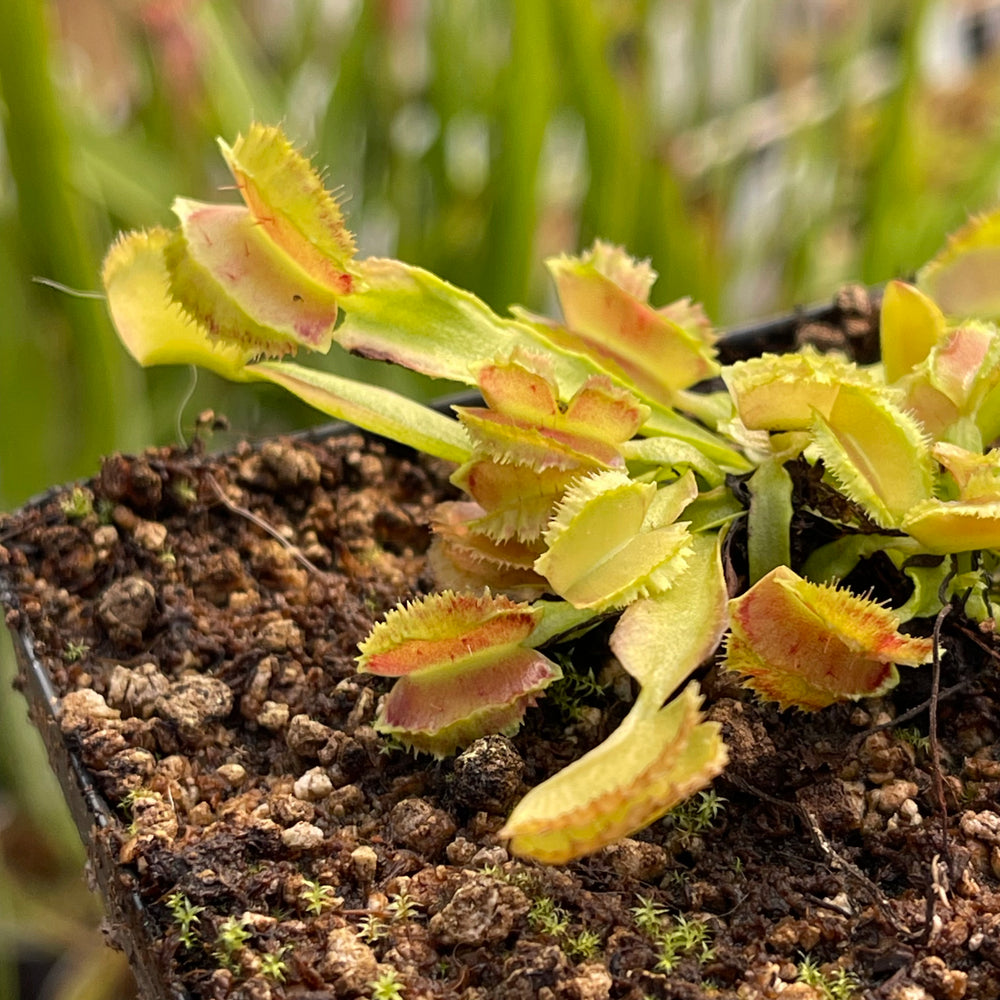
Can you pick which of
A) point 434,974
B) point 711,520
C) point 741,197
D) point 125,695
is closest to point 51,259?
point 125,695

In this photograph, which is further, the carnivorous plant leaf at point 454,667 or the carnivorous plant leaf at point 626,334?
the carnivorous plant leaf at point 626,334

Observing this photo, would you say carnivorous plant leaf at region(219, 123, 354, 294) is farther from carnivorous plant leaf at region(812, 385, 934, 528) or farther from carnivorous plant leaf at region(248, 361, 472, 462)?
carnivorous plant leaf at region(812, 385, 934, 528)

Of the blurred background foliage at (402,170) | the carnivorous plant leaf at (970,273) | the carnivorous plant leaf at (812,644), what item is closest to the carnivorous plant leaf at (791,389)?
the carnivorous plant leaf at (812,644)

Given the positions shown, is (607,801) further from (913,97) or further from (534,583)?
(913,97)

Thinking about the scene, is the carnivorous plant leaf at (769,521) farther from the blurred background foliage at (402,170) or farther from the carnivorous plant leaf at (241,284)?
the blurred background foliage at (402,170)

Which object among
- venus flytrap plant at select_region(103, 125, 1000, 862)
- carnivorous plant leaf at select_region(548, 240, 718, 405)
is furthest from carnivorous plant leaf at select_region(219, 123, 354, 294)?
carnivorous plant leaf at select_region(548, 240, 718, 405)

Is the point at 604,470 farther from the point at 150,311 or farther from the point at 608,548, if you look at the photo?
the point at 150,311

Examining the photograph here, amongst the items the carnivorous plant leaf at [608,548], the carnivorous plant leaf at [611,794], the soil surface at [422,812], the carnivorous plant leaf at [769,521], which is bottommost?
the soil surface at [422,812]

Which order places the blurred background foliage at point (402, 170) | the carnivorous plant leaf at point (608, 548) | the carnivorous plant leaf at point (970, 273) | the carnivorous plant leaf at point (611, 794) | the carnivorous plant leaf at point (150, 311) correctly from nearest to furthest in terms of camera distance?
the carnivorous plant leaf at point (611, 794) < the carnivorous plant leaf at point (608, 548) < the carnivorous plant leaf at point (150, 311) < the carnivorous plant leaf at point (970, 273) < the blurred background foliage at point (402, 170)

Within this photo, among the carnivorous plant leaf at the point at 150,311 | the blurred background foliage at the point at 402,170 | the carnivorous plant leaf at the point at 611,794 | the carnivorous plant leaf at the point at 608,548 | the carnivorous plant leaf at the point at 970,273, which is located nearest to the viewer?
the carnivorous plant leaf at the point at 611,794
